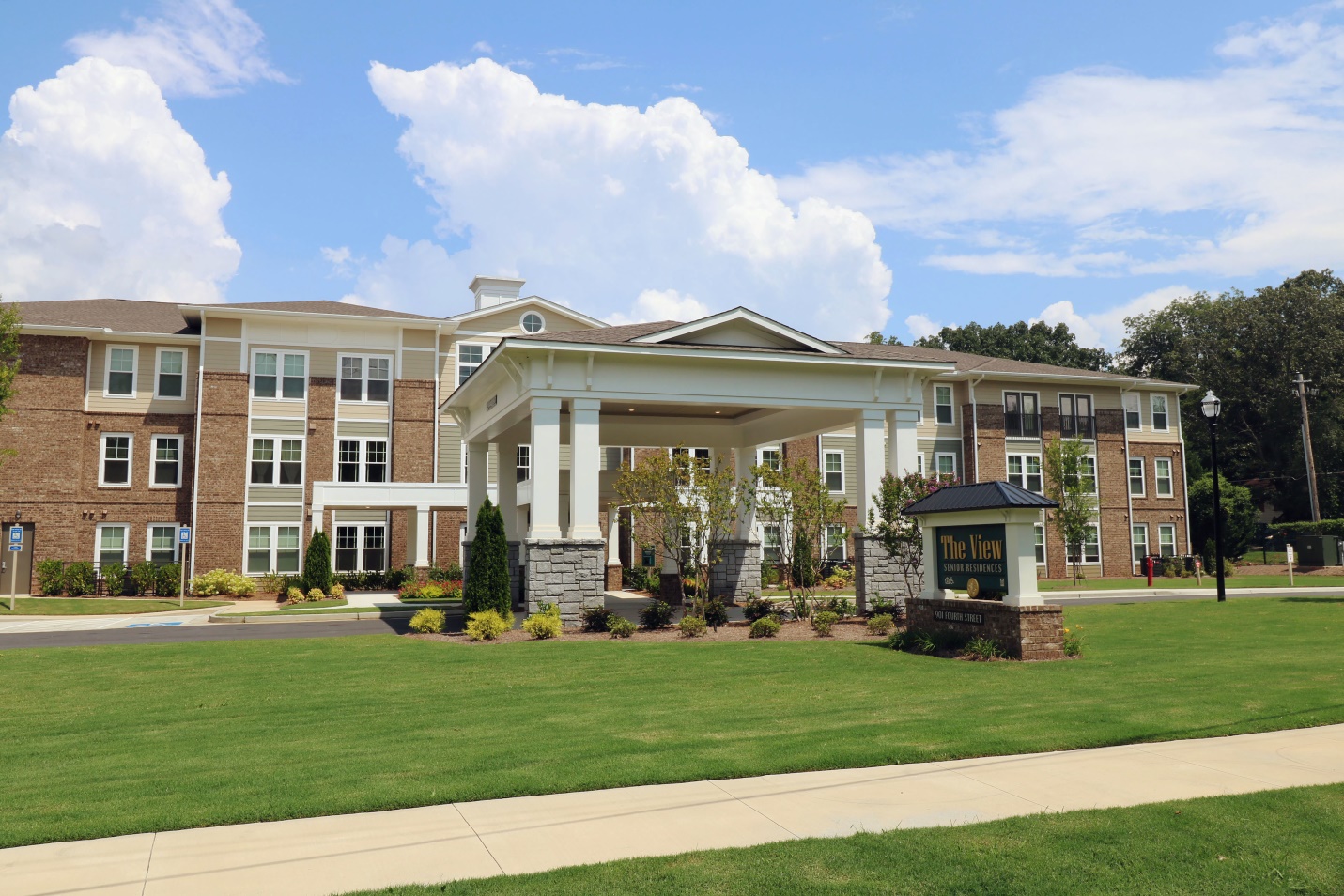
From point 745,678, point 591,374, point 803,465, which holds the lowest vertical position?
point 745,678

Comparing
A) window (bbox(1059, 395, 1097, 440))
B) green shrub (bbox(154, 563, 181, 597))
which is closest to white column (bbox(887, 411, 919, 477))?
green shrub (bbox(154, 563, 181, 597))

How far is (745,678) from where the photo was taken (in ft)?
44.2

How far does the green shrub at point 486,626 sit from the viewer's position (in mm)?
19406

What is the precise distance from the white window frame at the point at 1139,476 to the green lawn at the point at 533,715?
32.4 meters

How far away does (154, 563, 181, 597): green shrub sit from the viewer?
1373 inches

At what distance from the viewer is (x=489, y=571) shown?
845 inches

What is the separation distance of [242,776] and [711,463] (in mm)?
24752

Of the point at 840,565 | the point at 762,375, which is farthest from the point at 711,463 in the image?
the point at 840,565

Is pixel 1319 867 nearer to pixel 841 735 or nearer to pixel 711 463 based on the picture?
pixel 841 735

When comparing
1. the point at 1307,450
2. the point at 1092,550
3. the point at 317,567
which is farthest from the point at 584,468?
the point at 1307,450

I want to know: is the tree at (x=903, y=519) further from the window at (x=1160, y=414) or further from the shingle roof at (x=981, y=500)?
the window at (x=1160, y=414)

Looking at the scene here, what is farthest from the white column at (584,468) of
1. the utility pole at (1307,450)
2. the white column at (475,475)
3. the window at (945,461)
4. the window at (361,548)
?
the utility pole at (1307,450)

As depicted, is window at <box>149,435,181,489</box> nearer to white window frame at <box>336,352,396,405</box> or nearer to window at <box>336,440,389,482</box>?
window at <box>336,440,389,482</box>

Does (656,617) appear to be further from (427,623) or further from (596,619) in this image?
(427,623)
